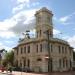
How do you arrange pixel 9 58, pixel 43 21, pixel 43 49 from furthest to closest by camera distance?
pixel 9 58, pixel 43 21, pixel 43 49

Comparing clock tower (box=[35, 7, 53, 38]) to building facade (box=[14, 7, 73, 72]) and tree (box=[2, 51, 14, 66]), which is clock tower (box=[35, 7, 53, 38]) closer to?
building facade (box=[14, 7, 73, 72])

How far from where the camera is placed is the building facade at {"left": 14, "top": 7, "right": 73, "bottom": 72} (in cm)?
6353

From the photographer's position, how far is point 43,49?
63.3m

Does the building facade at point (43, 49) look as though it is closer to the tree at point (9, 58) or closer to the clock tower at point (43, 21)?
the clock tower at point (43, 21)

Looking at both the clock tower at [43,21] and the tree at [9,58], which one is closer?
the clock tower at [43,21]

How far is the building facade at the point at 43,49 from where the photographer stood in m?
63.5

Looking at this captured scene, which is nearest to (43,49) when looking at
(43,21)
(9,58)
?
(43,21)

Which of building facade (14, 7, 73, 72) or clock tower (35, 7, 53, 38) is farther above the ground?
clock tower (35, 7, 53, 38)

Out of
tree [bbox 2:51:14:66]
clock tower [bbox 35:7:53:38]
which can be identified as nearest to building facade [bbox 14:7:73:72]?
clock tower [bbox 35:7:53:38]

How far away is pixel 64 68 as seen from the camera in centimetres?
7094

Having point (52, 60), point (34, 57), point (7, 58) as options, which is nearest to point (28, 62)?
point (34, 57)

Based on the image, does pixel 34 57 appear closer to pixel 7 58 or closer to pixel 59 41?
pixel 59 41

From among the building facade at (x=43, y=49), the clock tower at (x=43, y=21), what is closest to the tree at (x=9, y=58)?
the building facade at (x=43, y=49)

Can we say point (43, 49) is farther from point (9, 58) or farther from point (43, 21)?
point (9, 58)
